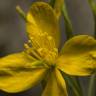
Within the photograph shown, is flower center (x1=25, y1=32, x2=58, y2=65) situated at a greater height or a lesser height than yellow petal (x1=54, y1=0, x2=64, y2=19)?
lesser

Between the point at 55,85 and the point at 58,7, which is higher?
the point at 58,7

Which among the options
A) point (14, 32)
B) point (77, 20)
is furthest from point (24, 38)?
point (77, 20)

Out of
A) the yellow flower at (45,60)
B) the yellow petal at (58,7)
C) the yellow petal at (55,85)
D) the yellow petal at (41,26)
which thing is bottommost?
the yellow petal at (55,85)

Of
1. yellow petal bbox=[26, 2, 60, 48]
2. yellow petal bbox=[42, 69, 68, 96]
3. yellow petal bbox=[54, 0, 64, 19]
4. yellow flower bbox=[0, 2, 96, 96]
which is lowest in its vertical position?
yellow petal bbox=[42, 69, 68, 96]
